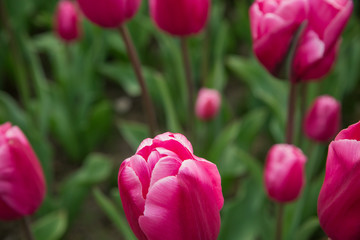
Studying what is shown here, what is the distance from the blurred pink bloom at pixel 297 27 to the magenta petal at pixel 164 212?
0.88 feet

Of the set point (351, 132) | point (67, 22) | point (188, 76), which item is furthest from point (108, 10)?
point (67, 22)

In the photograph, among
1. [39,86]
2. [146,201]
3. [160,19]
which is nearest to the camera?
[146,201]

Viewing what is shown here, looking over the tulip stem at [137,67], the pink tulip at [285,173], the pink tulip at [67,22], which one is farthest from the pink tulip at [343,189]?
the pink tulip at [67,22]

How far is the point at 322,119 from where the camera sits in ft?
2.91

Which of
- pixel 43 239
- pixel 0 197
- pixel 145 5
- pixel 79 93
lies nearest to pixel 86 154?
pixel 79 93

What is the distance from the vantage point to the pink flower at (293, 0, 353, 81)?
1.87 feet

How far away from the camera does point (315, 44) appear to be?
0.60 metres

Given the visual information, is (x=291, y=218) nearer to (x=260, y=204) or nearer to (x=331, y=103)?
(x=260, y=204)

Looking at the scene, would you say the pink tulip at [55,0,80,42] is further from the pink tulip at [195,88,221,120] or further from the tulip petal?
the tulip petal

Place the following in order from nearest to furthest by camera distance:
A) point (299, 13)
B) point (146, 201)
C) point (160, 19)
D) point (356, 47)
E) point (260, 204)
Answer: point (146, 201) < point (299, 13) < point (160, 19) < point (260, 204) < point (356, 47)

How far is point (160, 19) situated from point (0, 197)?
1.30 ft

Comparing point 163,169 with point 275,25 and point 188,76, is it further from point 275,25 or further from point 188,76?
point 188,76

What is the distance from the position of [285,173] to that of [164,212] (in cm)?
35

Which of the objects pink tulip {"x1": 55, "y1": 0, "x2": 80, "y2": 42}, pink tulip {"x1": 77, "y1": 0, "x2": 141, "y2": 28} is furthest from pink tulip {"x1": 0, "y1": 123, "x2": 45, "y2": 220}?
pink tulip {"x1": 55, "y1": 0, "x2": 80, "y2": 42}
